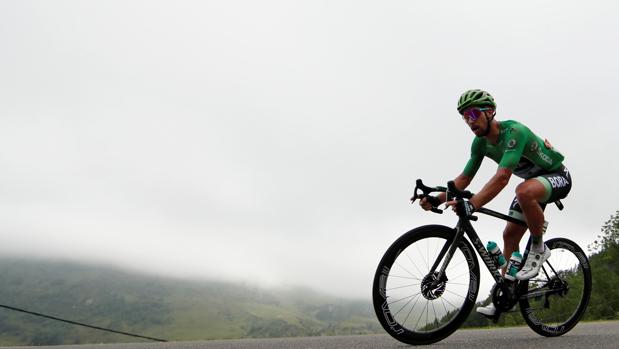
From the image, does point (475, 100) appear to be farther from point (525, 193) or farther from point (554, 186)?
→ point (554, 186)

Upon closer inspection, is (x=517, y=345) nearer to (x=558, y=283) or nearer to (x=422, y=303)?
(x=422, y=303)

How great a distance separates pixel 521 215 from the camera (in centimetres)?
642

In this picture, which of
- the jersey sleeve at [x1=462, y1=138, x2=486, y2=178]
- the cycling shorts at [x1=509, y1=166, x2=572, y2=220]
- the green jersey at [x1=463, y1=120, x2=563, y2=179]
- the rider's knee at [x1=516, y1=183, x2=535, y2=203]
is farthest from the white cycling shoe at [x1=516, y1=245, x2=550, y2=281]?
the jersey sleeve at [x1=462, y1=138, x2=486, y2=178]

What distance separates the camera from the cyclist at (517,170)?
219 inches

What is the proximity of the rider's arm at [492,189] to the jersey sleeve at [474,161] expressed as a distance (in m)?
0.97

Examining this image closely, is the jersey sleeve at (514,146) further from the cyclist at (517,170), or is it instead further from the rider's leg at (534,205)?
the rider's leg at (534,205)

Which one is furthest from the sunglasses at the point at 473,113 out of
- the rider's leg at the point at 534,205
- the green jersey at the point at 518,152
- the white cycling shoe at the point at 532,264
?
the white cycling shoe at the point at 532,264

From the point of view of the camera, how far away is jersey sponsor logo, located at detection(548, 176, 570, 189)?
607 centimetres

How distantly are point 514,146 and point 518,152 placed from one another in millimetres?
88

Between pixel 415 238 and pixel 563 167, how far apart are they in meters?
2.63

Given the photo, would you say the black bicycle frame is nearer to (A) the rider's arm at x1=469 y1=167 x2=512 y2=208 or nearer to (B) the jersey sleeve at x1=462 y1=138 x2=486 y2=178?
(A) the rider's arm at x1=469 y1=167 x2=512 y2=208

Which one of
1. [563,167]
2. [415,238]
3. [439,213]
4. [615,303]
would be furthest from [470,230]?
[615,303]

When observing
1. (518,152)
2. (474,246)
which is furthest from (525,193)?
(474,246)

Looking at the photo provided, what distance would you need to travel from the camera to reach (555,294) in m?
6.66
